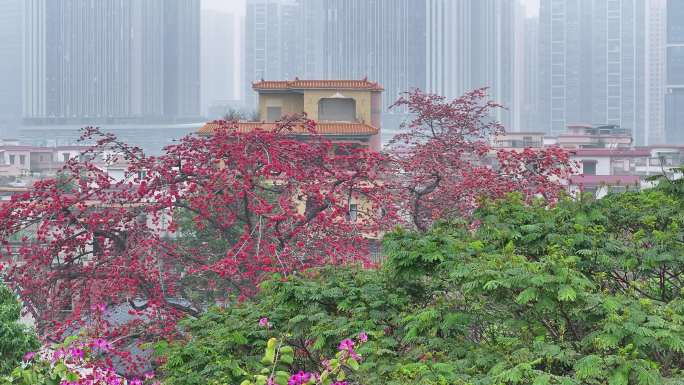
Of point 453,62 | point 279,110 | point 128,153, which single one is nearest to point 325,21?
point 453,62

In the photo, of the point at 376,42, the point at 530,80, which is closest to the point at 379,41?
the point at 376,42

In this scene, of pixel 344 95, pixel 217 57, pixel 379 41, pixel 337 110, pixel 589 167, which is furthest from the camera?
pixel 217 57

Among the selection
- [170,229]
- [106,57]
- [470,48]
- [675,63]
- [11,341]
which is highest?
[470,48]

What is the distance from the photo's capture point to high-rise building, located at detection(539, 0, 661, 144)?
71.6m

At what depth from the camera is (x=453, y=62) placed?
223 feet

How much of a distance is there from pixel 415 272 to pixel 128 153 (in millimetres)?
3275

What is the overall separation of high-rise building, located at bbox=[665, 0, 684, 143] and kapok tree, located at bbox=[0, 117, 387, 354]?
68385 mm

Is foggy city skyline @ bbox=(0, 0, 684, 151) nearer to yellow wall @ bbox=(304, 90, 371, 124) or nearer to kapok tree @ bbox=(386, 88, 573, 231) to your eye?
yellow wall @ bbox=(304, 90, 371, 124)

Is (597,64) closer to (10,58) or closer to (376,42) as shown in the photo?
(376,42)

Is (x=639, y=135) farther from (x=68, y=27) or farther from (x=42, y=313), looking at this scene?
(x=42, y=313)

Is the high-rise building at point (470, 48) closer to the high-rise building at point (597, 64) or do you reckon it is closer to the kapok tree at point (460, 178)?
the high-rise building at point (597, 64)

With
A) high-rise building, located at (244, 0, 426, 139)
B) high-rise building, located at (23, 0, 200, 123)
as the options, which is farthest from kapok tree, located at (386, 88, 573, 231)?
high-rise building, located at (23, 0, 200, 123)

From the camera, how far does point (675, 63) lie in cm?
7044

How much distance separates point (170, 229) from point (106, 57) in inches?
2815
